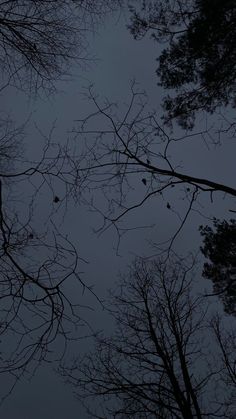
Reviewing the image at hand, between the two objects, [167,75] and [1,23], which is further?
[167,75]

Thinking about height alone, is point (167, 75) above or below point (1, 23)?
above

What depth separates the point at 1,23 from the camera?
4320 mm

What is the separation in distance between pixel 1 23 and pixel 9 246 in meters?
2.04

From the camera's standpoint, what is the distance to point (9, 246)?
3.88 meters

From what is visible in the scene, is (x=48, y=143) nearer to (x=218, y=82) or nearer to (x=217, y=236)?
(x=218, y=82)

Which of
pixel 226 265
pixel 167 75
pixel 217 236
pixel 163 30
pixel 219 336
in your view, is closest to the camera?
pixel 163 30

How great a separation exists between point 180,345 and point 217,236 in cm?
307

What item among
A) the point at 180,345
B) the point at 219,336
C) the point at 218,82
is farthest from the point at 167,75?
the point at 219,336

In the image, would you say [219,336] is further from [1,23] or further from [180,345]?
[1,23]

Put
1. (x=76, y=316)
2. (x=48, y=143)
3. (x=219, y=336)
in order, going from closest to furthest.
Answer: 1. (x=76, y=316)
2. (x=48, y=143)
3. (x=219, y=336)

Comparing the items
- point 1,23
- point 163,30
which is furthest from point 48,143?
point 163,30

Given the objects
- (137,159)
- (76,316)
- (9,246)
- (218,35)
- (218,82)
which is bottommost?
(76,316)

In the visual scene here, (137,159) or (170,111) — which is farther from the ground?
(170,111)

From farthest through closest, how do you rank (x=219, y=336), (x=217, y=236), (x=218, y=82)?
1. (x=219, y=336)
2. (x=217, y=236)
3. (x=218, y=82)
